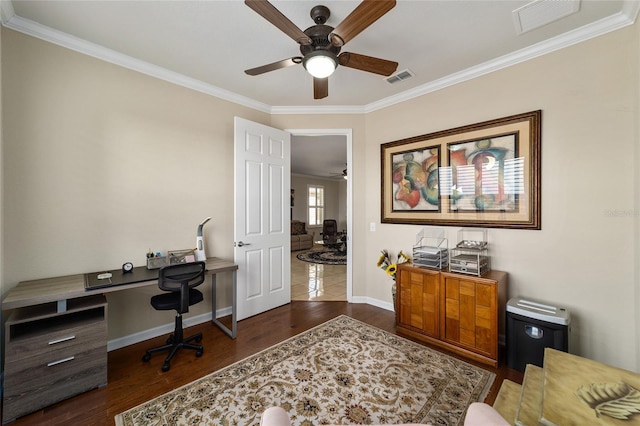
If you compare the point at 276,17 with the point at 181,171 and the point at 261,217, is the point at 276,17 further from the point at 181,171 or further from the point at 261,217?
the point at 261,217

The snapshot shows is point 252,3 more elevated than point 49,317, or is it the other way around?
point 252,3

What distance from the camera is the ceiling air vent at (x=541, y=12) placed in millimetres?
1803

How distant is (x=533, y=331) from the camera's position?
6.65ft

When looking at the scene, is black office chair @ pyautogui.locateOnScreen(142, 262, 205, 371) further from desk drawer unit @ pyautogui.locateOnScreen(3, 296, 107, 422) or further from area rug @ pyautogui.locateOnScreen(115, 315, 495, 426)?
area rug @ pyautogui.locateOnScreen(115, 315, 495, 426)

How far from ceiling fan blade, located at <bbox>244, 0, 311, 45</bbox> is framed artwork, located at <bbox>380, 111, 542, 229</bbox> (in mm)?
1896

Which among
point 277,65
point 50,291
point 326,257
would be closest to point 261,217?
point 277,65

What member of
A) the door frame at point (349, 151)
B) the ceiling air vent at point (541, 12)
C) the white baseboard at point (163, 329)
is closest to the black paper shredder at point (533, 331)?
the white baseboard at point (163, 329)

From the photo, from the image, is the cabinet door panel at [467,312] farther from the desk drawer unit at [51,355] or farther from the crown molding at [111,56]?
the crown molding at [111,56]

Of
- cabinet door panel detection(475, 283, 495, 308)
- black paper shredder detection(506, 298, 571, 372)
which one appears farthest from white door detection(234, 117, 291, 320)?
black paper shredder detection(506, 298, 571, 372)

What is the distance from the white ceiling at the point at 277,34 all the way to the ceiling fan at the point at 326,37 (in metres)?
0.18

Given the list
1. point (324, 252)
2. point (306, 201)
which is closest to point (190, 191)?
point (324, 252)

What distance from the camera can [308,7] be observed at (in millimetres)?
1843

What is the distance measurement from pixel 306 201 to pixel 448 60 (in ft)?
25.0

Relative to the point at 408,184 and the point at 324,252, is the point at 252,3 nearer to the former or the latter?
the point at 408,184
